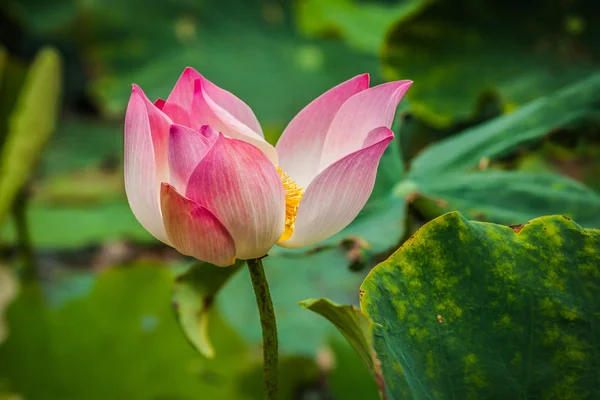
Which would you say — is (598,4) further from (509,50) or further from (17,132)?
(17,132)

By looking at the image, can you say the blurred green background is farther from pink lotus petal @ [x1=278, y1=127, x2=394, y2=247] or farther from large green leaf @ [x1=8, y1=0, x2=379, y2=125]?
pink lotus petal @ [x1=278, y1=127, x2=394, y2=247]

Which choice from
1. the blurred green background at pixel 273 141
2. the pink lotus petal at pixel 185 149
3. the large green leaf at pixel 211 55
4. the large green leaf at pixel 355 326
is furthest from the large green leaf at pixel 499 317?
the large green leaf at pixel 211 55

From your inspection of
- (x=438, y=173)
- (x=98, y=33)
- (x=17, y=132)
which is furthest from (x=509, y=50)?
(x=98, y=33)

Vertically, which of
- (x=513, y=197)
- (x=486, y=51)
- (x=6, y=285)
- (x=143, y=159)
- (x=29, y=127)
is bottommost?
(x=6, y=285)

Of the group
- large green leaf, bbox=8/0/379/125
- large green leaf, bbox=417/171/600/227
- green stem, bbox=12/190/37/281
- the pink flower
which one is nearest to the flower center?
the pink flower

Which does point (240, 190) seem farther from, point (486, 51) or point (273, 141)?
point (273, 141)

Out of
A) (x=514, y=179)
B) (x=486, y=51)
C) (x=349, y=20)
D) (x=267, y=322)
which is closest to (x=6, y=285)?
(x=349, y=20)
